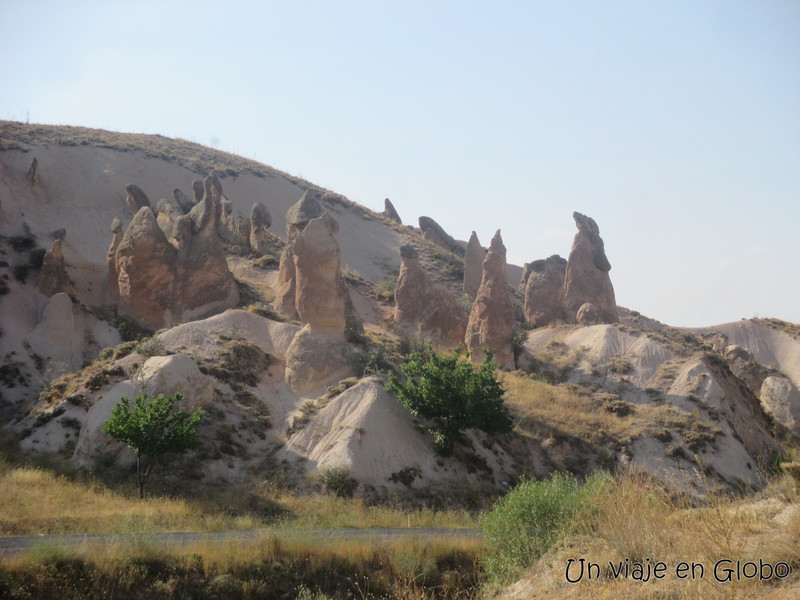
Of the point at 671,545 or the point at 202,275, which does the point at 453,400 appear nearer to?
the point at 671,545

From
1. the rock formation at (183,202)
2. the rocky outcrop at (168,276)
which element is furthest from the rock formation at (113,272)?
the rock formation at (183,202)

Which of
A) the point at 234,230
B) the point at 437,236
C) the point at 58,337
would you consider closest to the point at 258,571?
the point at 58,337

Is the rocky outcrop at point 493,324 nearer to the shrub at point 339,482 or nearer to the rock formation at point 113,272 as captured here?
the shrub at point 339,482

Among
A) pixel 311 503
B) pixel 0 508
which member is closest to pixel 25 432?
pixel 0 508

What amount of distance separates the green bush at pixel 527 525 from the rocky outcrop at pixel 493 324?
17.7 m

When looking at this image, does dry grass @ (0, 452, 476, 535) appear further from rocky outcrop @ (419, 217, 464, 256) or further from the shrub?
rocky outcrop @ (419, 217, 464, 256)

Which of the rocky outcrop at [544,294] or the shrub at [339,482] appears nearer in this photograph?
the shrub at [339,482]

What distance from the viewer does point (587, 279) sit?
4112 centimetres

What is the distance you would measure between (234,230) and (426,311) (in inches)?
550

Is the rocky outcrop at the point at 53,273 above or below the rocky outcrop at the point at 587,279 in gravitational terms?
below

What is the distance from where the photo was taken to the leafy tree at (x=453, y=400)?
24.2 m

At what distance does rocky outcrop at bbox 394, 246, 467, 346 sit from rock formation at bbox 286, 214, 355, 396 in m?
10.3

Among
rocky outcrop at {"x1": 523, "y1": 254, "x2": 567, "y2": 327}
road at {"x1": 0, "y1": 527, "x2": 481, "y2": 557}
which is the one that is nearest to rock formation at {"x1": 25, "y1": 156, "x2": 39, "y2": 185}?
rocky outcrop at {"x1": 523, "y1": 254, "x2": 567, "y2": 327}

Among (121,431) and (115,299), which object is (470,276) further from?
(121,431)
